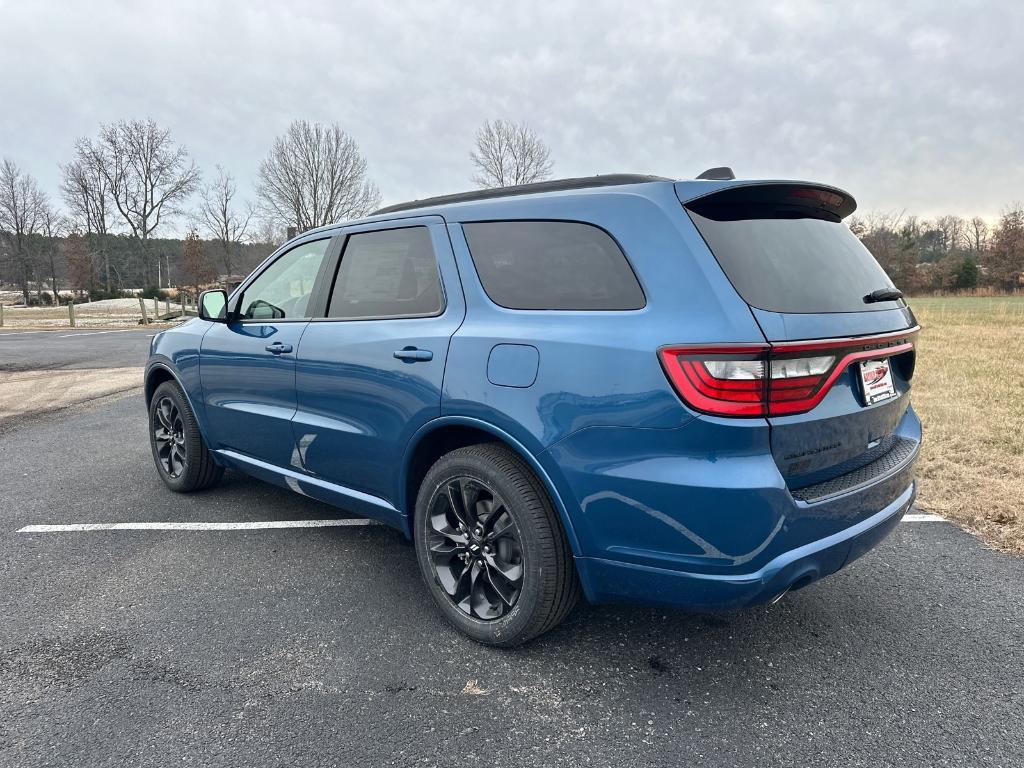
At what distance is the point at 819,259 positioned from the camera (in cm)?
231

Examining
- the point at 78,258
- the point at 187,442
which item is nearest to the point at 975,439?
the point at 187,442

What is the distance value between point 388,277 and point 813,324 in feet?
5.99

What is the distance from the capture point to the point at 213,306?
3.95 metres

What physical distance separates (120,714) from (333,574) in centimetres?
114

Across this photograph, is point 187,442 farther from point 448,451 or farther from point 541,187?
point 541,187

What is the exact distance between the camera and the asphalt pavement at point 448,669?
6.56 feet

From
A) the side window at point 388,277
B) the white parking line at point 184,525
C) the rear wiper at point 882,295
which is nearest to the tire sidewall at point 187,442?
the white parking line at point 184,525

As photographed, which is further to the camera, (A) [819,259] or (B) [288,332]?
(B) [288,332]

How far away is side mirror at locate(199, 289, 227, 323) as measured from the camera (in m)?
3.89

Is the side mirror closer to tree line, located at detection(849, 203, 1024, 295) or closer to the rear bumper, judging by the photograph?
the rear bumper

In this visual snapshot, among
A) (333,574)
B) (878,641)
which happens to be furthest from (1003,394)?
(333,574)

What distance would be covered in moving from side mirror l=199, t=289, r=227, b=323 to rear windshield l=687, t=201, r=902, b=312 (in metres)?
2.92

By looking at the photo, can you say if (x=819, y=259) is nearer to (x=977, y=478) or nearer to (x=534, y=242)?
(x=534, y=242)

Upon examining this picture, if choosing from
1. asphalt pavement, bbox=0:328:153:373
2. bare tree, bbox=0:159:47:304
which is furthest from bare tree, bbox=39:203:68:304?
asphalt pavement, bbox=0:328:153:373
